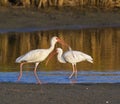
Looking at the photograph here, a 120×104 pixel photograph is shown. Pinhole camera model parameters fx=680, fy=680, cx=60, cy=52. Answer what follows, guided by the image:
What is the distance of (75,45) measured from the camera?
24.5 metres

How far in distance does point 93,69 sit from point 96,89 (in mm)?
4675

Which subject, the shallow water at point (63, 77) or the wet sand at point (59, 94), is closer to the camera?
the wet sand at point (59, 94)

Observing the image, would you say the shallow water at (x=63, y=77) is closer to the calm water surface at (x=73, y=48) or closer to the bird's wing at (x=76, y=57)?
the calm water surface at (x=73, y=48)

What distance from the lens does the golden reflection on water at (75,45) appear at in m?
18.9

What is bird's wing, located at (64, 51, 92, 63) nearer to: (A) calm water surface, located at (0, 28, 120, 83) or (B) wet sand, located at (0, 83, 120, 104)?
(A) calm water surface, located at (0, 28, 120, 83)

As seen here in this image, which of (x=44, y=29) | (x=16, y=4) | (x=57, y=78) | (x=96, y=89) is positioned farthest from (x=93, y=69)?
(x=16, y=4)

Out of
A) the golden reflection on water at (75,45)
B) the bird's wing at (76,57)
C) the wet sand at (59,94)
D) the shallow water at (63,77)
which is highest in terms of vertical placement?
the wet sand at (59,94)

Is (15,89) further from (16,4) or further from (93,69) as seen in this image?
(16,4)

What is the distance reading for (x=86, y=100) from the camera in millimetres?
11664

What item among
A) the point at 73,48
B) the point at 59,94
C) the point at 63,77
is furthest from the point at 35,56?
the point at 73,48

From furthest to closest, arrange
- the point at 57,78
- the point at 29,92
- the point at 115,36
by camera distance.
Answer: the point at 115,36 < the point at 57,78 < the point at 29,92

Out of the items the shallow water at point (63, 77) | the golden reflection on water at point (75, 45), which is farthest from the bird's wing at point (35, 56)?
the golden reflection on water at point (75, 45)

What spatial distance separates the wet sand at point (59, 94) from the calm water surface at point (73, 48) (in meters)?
1.82

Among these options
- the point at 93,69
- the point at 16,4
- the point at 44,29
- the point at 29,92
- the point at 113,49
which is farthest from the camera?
the point at 16,4
